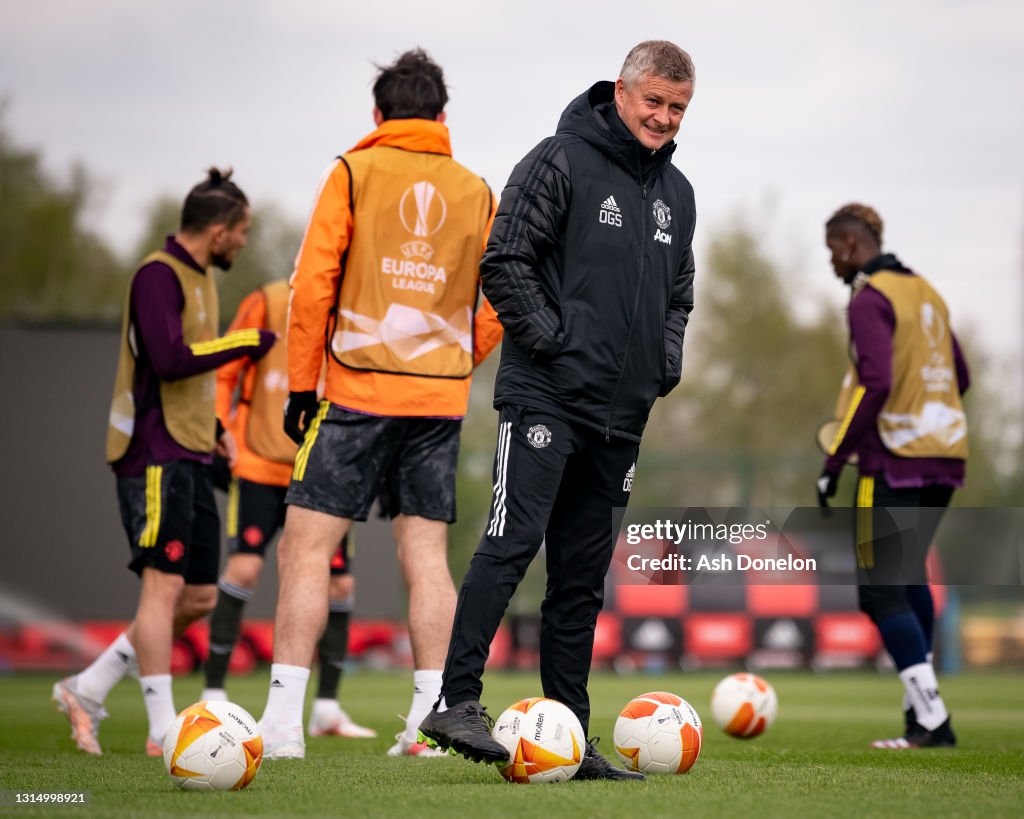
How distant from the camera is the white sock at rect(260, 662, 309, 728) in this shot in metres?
5.55

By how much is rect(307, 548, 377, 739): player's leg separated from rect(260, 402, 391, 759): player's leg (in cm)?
166

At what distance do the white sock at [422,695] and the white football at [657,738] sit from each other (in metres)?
1.14

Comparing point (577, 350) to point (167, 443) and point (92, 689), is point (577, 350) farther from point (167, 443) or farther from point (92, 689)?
point (92, 689)

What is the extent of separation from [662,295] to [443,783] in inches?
69.2

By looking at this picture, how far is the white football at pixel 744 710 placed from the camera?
7.02 m

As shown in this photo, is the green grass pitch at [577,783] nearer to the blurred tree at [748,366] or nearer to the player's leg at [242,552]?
the player's leg at [242,552]

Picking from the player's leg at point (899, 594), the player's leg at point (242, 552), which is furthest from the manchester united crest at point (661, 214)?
the player's leg at point (242, 552)

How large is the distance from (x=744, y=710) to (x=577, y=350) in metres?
3.09

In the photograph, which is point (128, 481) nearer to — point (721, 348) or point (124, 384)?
point (124, 384)

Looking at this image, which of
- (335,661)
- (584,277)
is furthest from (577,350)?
(335,661)

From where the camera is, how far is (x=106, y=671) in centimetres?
654

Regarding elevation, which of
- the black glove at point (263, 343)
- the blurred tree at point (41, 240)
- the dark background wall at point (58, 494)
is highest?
the blurred tree at point (41, 240)

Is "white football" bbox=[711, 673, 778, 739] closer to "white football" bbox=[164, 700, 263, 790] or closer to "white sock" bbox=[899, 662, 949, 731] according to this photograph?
"white sock" bbox=[899, 662, 949, 731]

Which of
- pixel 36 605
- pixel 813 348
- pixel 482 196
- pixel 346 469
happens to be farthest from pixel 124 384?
pixel 813 348
